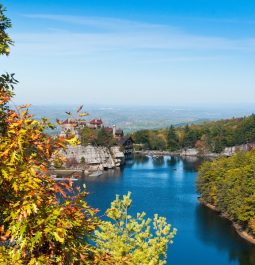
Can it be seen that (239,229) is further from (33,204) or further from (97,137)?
(97,137)

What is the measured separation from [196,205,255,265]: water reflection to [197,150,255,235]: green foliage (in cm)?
123

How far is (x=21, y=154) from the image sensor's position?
4.66 metres

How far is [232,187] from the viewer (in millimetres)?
43438

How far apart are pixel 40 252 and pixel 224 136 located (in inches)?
3930

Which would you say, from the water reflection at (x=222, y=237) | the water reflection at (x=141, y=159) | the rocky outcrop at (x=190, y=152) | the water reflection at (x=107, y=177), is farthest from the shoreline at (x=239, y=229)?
the rocky outcrop at (x=190, y=152)

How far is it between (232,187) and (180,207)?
7.58 metres

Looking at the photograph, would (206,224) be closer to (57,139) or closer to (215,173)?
(215,173)

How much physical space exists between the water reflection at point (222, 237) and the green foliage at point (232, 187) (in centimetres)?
123

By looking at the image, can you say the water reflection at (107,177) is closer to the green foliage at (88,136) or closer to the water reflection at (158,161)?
the water reflection at (158,161)

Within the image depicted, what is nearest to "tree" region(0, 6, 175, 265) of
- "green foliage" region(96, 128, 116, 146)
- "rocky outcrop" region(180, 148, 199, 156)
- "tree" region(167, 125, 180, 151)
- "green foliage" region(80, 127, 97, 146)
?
"green foliage" region(80, 127, 97, 146)

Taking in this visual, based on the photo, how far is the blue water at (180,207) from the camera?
109ft

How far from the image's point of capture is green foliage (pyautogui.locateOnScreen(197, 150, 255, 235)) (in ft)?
125

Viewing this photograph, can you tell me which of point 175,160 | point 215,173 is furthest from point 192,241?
point 175,160

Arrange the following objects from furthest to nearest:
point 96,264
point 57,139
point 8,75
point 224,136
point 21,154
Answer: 1. point 224,136
2. point 8,75
3. point 96,264
4. point 57,139
5. point 21,154
